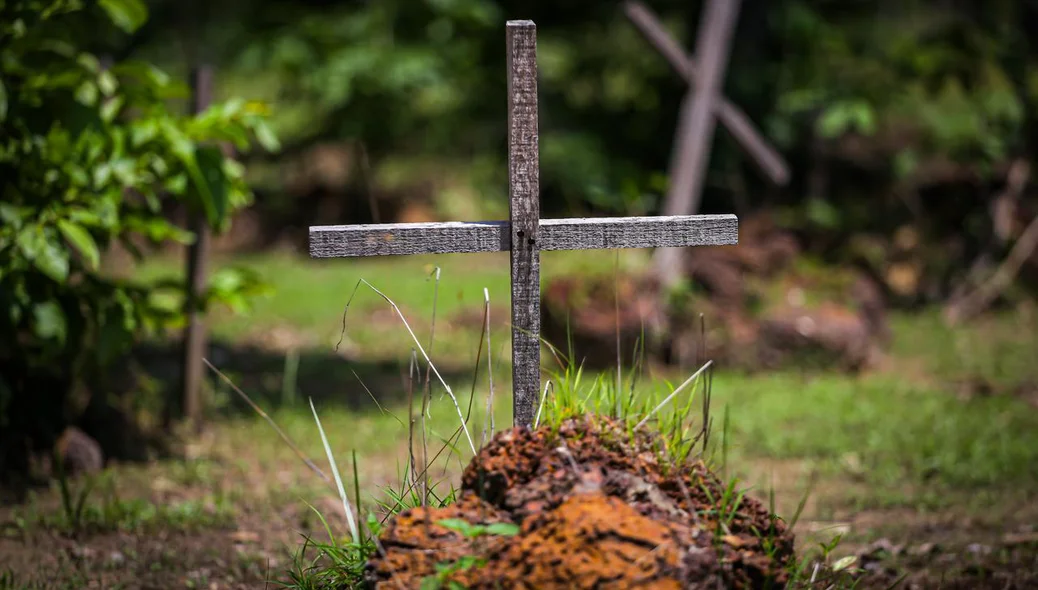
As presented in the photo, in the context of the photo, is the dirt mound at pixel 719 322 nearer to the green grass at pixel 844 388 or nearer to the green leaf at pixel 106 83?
the green grass at pixel 844 388

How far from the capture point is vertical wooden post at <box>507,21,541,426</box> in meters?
2.93

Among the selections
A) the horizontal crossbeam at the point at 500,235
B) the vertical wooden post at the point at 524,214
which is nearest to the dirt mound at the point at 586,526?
the vertical wooden post at the point at 524,214

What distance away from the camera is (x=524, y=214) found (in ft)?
9.76

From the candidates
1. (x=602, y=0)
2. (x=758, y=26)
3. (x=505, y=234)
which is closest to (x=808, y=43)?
(x=758, y=26)

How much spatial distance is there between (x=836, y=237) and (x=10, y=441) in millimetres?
8067

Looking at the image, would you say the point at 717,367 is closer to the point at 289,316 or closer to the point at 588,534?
the point at 289,316

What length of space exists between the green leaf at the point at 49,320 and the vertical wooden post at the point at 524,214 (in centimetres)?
227

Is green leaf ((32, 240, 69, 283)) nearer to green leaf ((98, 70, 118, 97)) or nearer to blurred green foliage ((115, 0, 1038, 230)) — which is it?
green leaf ((98, 70, 118, 97))

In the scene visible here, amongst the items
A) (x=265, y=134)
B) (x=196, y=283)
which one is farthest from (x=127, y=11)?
(x=196, y=283)

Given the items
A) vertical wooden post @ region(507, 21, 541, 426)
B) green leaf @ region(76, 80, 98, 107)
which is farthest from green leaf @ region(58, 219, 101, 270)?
vertical wooden post @ region(507, 21, 541, 426)

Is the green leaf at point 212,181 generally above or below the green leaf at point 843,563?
above

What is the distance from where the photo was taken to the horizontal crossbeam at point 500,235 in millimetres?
2908

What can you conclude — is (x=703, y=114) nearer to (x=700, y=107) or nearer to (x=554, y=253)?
(x=700, y=107)

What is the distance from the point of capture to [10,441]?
496 centimetres
